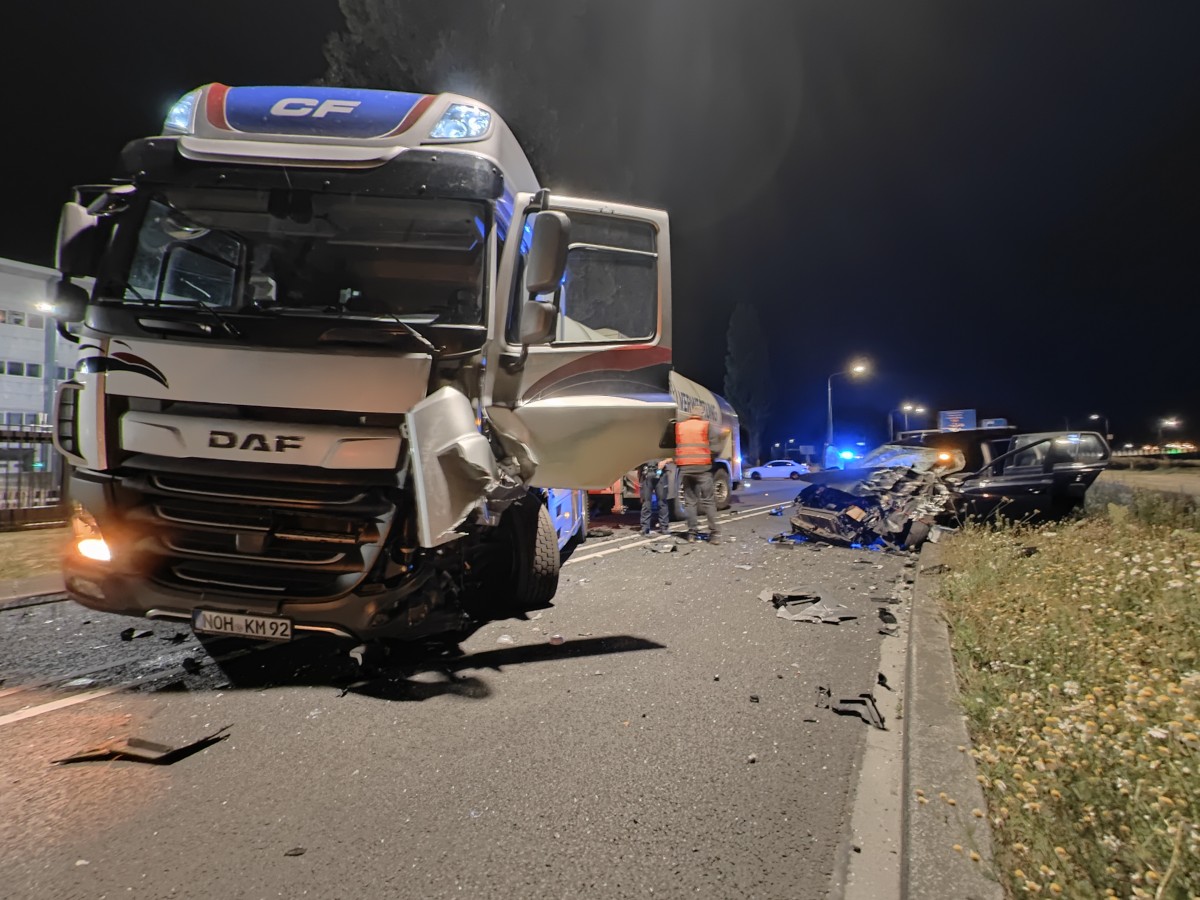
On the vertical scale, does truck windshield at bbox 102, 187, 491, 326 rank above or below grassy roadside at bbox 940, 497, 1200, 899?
above

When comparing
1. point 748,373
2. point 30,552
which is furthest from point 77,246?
point 748,373

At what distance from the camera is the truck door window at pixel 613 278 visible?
156 inches

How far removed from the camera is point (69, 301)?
3527mm

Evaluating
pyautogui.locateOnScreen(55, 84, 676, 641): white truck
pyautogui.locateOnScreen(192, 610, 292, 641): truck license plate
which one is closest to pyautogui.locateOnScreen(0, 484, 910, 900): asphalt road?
pyautogui.locateOnScreen(192, 610, 292, 641): truck license plate

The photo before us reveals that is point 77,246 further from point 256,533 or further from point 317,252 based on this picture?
point 256,533

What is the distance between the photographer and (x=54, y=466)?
29.9 ft

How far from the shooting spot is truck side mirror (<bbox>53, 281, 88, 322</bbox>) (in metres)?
3.50

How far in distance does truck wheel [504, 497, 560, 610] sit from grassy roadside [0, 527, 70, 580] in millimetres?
4752

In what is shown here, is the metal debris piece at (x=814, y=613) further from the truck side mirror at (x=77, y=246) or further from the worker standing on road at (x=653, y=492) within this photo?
the truck side mirror at (x=77, y=246)

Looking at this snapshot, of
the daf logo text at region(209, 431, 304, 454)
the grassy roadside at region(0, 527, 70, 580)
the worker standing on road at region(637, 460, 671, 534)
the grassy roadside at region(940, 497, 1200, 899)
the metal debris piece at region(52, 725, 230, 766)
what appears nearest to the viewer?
the grassy roadside at region(940, 497, 1200, 899)

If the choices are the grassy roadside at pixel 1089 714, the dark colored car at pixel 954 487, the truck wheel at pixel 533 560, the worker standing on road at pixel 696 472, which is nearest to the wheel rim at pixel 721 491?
the dark colored car at pixel 954 487

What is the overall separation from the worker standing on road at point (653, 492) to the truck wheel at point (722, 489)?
437cm

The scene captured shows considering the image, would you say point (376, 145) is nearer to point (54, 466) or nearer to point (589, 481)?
point (589, 481)

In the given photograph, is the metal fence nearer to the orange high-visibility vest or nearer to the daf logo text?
the daf logo text
